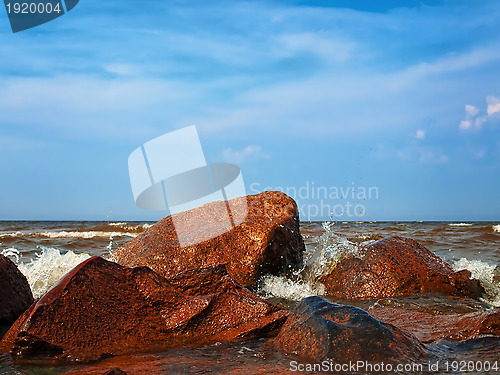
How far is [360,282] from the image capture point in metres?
5.29

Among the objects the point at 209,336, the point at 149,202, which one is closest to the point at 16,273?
the point at 209,336

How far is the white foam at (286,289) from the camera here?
17.7 feet

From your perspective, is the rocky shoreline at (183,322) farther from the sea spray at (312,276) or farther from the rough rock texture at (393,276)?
the sea spray at (312,276)

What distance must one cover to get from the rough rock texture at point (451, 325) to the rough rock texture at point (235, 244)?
196 cm

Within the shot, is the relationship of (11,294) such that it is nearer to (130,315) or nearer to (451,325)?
(130,315)

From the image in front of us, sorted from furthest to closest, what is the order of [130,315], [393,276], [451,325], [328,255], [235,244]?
[328,255] → [235,244] → [393,276] → [451,325] → [130,315]

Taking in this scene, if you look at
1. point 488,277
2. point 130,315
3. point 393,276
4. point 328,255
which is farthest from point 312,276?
point 130,315

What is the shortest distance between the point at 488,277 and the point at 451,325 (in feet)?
11.1

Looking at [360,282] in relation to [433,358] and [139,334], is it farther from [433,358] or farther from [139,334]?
[139,334]

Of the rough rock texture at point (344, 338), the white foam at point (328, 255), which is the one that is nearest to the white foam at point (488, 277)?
the white foam at point (328, 255)

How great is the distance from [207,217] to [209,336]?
9.68 feet

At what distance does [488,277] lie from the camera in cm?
623

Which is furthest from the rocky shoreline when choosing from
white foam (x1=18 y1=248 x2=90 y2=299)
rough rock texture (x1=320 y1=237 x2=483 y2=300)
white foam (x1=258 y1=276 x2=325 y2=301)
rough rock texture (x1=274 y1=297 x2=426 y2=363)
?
white foam (x1=18 y1=248 x2=90 y2=299)

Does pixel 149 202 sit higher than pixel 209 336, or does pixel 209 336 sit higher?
pixel 149 202
